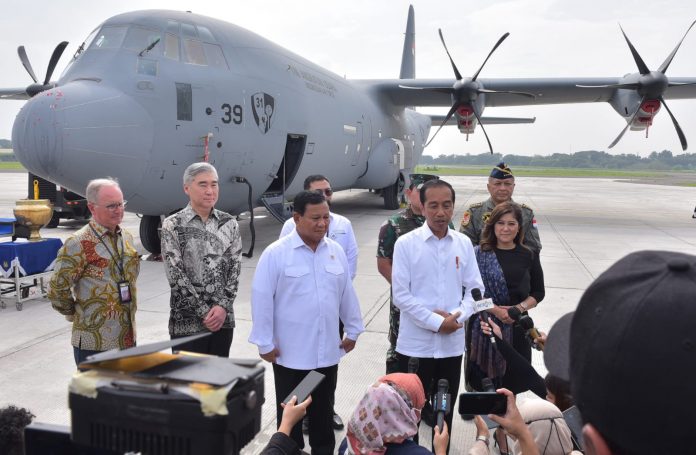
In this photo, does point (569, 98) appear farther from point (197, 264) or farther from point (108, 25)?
point (197, 264)

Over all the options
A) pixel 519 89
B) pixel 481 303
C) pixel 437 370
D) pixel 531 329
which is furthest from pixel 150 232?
pixel 519 89

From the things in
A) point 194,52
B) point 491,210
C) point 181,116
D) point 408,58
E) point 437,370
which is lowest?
point 437,370

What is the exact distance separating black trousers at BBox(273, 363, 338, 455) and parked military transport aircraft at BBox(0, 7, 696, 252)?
477 centimetres

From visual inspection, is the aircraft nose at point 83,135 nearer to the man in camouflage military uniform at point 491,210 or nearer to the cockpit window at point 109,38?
the cockpit window at point 109,38

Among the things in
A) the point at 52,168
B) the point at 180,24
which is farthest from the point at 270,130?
the point at 52,168

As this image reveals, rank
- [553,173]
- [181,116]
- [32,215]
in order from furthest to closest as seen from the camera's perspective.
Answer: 1. [553,173]
2. [181,116]
3. [32,215]

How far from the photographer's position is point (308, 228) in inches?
122

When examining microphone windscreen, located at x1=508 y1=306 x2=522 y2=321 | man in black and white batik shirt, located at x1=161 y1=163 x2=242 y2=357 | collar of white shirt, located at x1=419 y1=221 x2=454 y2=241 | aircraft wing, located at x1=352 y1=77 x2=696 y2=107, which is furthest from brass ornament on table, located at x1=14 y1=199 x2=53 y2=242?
aircraft wing, located at x1=352 y1=77 x2=696 y2=107

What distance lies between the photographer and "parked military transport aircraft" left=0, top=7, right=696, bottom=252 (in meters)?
6.42

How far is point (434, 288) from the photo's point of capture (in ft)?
10.8

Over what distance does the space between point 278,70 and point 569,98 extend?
37.1ft

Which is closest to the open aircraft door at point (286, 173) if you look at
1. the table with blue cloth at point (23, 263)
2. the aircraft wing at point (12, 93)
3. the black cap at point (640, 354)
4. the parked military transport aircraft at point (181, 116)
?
the parked military transport aircraft at point (181, 116)

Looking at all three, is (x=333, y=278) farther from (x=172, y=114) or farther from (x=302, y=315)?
(x=172, y=114)

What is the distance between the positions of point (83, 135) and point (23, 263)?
169 centimetres
